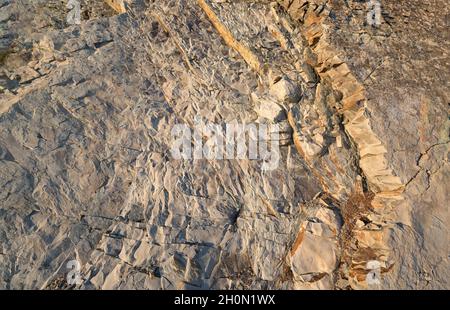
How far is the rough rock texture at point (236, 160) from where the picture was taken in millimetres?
8539

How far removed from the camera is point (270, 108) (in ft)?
32.7

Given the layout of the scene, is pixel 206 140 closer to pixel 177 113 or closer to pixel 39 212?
pixel 177 113

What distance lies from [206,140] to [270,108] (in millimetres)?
1791

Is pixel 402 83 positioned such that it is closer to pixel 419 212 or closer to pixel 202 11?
pixel 419 212

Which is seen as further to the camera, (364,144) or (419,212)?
(364,144)

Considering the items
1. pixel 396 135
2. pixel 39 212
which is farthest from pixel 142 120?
pixel 396 135

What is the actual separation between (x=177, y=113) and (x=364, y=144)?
4718mm

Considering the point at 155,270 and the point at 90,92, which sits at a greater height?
the point at 90,92

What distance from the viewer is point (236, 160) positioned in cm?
987

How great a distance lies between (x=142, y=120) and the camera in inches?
408

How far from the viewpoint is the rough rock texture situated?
8.54m
